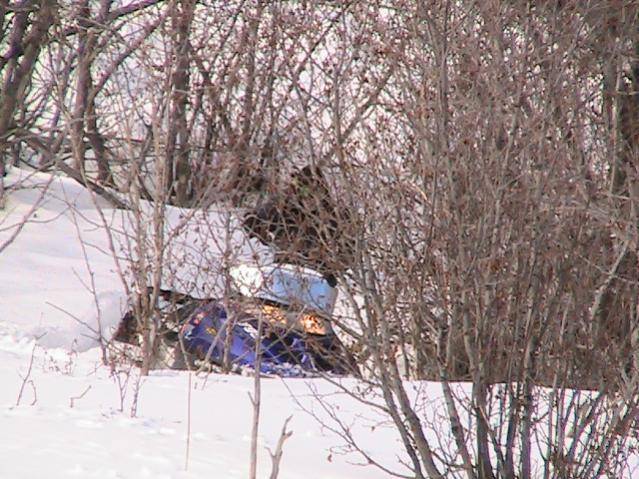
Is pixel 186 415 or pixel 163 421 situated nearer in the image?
pixel 163 421

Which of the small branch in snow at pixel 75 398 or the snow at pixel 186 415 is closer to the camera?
the snow at pixel 186 415

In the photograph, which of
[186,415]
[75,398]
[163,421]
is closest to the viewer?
[163,421]

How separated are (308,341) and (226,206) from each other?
3.81m

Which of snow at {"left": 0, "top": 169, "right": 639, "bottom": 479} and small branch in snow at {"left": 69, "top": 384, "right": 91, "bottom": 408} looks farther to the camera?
small branch in snow at {"left": 69, "top": 384, "right": 91, "bottom": 408}

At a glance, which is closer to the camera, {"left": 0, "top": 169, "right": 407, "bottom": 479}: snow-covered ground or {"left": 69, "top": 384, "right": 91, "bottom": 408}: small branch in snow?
{"left": 0, "top": 169, "right": 407, "bottom": 479}: snow-covered ground

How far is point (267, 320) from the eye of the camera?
11750 millimetres

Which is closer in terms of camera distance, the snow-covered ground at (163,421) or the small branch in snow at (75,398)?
the snow-covered ground at (163,421)

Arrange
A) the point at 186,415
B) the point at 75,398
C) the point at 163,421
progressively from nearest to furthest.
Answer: the point at 163,421 < the point at 186,415 < the point at 75,398

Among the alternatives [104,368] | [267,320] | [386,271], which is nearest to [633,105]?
[267,320]

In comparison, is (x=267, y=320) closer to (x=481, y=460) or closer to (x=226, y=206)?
(x=226, y=206)

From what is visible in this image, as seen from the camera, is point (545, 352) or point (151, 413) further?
point (151, 413)

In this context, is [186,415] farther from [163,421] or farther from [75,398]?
[75,398]

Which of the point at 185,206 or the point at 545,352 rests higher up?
the point at 185,206

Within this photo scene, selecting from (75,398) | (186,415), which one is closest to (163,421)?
(186,415)
